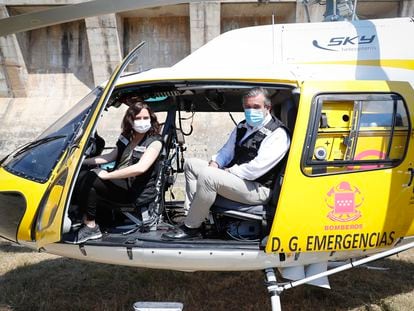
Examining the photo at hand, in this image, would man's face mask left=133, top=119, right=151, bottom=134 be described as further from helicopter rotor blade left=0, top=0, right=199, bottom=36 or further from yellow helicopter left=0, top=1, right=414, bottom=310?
helicopter rotor blade left=0, top=0, right=199, bottom=36

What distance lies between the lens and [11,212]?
2.53m

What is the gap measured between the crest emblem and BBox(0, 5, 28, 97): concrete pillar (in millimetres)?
12375

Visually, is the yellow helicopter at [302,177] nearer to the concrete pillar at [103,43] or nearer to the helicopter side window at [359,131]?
the helicopter side window at [359,131]

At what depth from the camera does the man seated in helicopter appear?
273cm

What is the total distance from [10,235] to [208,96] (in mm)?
2125

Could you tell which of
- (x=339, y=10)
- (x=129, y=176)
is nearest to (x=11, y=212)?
(x=129, y=176)

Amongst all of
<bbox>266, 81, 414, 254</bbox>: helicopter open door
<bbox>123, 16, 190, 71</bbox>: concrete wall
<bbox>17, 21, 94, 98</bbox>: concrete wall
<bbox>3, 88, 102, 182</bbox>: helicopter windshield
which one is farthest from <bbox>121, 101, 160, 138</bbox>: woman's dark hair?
<bbox>17, 21, 94, 98</bbox>: concrete wall

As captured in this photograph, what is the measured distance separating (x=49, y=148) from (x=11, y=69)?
1120 centimetres

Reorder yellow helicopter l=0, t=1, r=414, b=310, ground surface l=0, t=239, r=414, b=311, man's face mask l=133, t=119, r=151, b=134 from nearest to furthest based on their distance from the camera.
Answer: yellow helicopter l=0, t=1, r=414, b=310, man's face mask l=133, t=119, r=151, b=134, ground surface l=0, t=239, r=414, b=311

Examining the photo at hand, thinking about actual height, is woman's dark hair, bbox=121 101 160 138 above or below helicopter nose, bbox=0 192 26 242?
above

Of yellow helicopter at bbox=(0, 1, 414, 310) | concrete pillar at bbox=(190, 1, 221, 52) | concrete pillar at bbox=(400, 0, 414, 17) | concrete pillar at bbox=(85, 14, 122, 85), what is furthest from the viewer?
concrete pillar at bbox=(85, 14, 122, 85)

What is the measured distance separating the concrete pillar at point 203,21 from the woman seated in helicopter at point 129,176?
9.23m

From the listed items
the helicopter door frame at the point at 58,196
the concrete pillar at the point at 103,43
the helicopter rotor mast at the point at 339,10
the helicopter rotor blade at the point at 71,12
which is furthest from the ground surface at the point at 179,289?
the concrete pillar at the point at 103,43

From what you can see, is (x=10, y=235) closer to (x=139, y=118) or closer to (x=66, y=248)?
(x=66, y=248)
